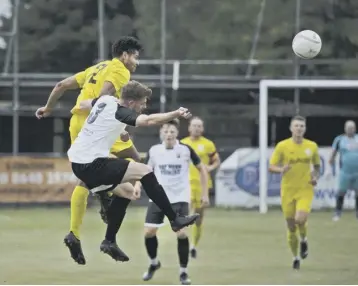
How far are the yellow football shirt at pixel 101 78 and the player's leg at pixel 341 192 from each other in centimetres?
1368

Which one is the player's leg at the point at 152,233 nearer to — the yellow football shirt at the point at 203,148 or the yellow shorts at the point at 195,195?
the yellow shorts at the point at 195,195

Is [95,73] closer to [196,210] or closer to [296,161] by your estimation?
[296,161]

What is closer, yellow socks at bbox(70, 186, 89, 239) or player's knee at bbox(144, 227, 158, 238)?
yellow socks at bbox(70, 186, 89, 239)

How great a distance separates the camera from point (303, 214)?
52.3 feet

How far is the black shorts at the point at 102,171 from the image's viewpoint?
1078 cm

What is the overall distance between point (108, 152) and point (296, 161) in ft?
20.2

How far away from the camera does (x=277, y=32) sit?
29188 mm

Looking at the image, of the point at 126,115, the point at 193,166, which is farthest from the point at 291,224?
the point at 126,115

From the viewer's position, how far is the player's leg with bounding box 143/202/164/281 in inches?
566

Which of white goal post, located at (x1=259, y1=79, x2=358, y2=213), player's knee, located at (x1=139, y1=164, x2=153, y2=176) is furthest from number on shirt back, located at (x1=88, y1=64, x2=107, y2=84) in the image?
white goal post, located at (x1=259, y1=79, x2=358, y2=213)

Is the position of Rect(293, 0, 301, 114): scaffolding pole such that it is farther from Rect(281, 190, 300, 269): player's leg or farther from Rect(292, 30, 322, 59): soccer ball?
Rect(292, 30, 322, 59): soccer ball

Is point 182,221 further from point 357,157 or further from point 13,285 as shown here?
point 357,157

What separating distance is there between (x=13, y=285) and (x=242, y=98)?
56.5ft

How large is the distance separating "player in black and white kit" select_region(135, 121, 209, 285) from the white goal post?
1119 centimetres
